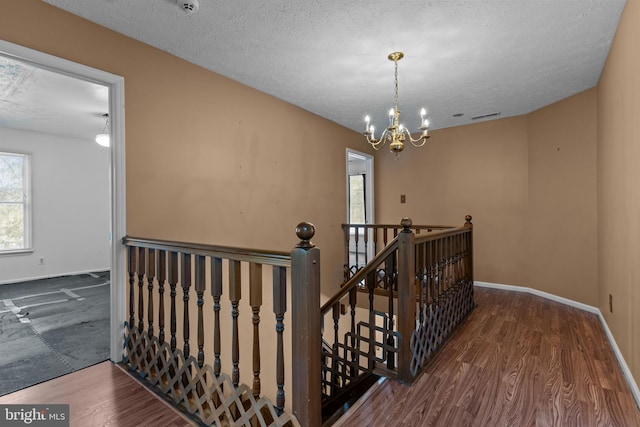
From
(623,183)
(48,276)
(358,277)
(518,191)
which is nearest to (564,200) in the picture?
(518,191)

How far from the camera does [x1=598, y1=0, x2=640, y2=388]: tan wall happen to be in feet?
6.32

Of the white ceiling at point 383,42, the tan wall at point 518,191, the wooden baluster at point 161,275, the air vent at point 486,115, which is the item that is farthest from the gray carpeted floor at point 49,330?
the air vent at point 486,115

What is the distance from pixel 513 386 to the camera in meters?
2.00

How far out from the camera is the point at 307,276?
1248 millimetres

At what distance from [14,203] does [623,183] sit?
780cm

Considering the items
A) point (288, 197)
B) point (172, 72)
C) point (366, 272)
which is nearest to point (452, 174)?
point (288, 197)

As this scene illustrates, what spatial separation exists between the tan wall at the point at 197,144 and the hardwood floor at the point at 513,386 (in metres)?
2.09

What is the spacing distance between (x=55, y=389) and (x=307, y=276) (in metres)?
2.01

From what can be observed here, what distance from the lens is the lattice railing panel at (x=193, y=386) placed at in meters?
1.45

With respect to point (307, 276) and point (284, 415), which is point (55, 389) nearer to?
point (284, 415)

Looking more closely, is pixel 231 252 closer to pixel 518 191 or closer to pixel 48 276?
pixel 518 191

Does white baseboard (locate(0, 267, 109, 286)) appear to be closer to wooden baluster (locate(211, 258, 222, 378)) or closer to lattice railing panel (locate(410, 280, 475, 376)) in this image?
wooden baluster (locate(211, 258, 222, 378))

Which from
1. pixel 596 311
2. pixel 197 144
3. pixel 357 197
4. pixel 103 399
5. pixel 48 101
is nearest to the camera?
pixel 103 399

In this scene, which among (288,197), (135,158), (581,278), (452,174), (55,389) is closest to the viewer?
(55,389)
